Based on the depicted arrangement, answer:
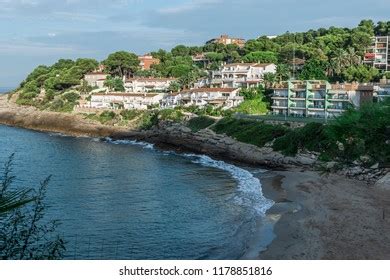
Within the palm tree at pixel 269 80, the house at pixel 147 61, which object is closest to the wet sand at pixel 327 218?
the palm tree at pixel 269 80

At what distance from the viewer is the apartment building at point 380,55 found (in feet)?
250

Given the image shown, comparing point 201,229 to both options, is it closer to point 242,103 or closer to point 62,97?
point 242,103

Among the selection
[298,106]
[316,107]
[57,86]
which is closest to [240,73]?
[298,106]

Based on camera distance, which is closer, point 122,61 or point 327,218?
point 327,218

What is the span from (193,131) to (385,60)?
3659 centimetres

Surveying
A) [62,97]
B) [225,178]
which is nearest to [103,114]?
[62,97]

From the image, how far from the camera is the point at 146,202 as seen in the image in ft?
95.8

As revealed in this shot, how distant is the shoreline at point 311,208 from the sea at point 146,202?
4.36 feet

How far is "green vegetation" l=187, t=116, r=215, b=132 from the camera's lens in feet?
187

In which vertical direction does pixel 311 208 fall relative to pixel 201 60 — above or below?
below

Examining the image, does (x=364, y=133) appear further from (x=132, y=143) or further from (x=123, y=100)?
(x=123, y=100)

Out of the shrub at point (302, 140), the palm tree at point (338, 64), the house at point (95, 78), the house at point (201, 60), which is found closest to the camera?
the shrub at point (302, 140)

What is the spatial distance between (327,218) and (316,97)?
3432 centimetres

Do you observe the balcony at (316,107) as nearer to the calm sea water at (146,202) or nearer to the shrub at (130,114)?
the calm sea water at (146,202)
